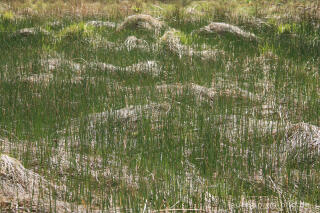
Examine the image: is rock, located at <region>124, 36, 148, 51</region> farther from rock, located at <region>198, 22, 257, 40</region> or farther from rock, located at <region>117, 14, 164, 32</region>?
rock, located at <region>198, 22, 257, 40</region>

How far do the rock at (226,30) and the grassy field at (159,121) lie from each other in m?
0.04

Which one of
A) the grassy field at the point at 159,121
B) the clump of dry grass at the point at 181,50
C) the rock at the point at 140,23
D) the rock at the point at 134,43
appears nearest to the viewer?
the grassy field at the point at 159,121

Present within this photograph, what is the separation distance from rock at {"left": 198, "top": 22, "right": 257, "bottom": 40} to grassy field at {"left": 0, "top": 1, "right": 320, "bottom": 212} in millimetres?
43

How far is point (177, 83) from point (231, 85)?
0.78m

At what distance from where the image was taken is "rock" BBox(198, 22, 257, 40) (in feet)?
27.5

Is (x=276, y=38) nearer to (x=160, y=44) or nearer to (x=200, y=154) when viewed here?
(x=160, y=44)

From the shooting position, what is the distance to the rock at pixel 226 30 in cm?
839

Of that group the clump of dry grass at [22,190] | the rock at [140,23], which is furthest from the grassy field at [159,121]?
the rock at [140,23]

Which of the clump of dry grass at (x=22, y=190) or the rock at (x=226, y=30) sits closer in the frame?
the clump of dry grass at (x=22, y=190)

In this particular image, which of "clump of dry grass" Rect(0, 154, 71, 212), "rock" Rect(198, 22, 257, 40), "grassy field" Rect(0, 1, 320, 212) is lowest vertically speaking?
"grassy field" Rect(0, 1, 320, 212)

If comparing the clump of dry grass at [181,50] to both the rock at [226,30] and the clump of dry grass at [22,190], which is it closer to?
the rock at [226,30]

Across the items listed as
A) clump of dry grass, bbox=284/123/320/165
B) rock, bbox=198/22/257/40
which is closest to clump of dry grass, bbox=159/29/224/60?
rock, bbox=198/22/257/40

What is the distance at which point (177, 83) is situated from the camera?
18.3 feet

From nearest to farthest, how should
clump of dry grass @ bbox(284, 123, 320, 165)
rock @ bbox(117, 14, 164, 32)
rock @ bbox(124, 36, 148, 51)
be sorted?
clump of dry grass @ bbox(284, 123, 320, 165) < rock @ bbox(124, 36, 148, 51) < rock @ bbox(117, 14, 164, 32)
